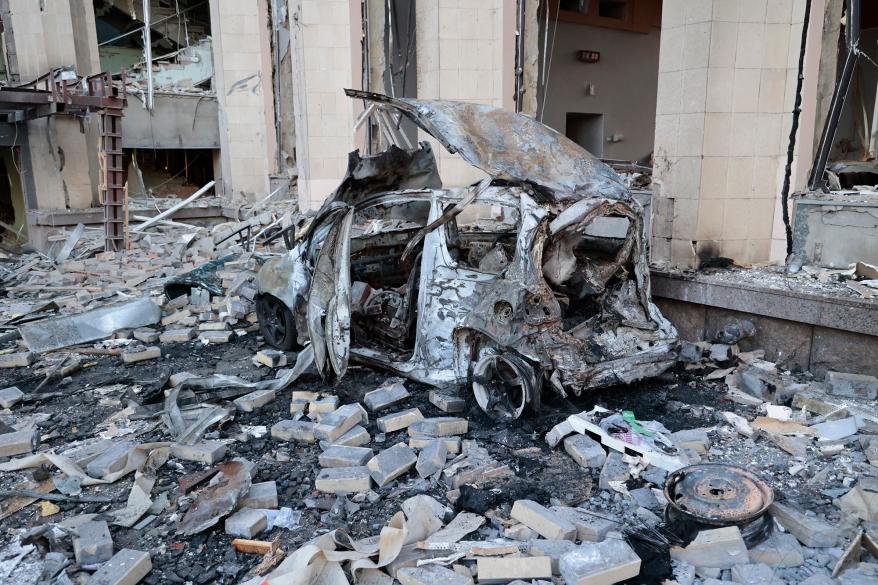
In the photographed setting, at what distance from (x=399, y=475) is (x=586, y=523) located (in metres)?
1.33

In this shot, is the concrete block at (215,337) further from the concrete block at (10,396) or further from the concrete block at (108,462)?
the concrete block at (108,462)

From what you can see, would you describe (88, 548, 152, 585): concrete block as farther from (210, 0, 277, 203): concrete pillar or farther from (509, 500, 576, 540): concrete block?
(210, 0, 277, 203): concrete pillar

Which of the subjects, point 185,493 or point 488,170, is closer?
point 185,493

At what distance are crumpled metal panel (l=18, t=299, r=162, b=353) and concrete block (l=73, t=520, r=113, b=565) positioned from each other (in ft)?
14.7

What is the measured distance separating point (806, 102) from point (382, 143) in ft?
23.5

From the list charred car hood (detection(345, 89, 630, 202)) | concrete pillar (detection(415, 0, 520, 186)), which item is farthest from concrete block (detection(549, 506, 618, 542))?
concrete pillar (detection(415, 0, 520, 186))

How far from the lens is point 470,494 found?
409 cm

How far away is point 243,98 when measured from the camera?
18.9 metres

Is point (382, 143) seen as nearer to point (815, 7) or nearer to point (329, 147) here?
point (329, 147)

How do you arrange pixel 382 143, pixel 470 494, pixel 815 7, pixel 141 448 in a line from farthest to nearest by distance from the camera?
1. pixel 382 143
2. pixel 815 7
3. pixel 141 448
4. pixel 470 494

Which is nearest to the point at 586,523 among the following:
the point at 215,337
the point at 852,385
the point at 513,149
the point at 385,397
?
the point at 385,397

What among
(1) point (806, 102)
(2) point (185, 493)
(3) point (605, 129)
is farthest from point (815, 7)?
(3) point (605, 129)

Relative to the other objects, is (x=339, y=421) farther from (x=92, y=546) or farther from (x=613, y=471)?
(x=613, y=471)

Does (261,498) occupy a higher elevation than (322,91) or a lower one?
lower
